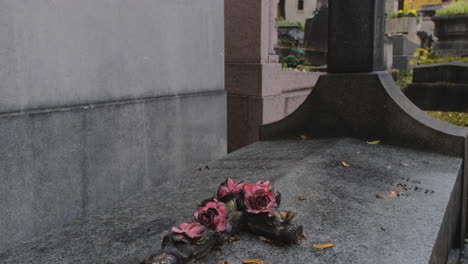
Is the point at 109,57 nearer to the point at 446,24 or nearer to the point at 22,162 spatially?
the point at 22,162

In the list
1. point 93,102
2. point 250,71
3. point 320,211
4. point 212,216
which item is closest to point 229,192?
point 212,216

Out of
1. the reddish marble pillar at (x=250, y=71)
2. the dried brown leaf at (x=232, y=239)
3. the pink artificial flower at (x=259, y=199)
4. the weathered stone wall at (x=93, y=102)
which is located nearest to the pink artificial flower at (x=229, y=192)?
the pink artificial flower at (x=259, y=199)

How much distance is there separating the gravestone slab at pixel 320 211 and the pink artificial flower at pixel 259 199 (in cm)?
18

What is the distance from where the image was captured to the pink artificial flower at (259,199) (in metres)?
1.95

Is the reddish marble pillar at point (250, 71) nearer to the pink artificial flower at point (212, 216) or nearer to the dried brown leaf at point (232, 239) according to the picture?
the dried brown leaf at point (232, 239)

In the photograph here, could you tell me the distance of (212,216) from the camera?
70.6 inches

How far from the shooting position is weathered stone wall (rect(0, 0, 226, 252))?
262 cm

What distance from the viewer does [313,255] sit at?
1890 mm

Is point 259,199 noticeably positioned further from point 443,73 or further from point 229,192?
point 443,73

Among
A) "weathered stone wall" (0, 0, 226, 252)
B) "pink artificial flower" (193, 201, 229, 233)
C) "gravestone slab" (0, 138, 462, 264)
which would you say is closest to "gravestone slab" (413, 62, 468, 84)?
"gravestone slab" (0, 138, 462, 264)

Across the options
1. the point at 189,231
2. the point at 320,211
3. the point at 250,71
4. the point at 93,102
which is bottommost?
the point at 320,211

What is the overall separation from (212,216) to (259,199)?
28 centimetres

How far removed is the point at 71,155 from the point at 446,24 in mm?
10687

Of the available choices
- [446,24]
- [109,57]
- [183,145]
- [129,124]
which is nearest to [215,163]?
[183,145]
